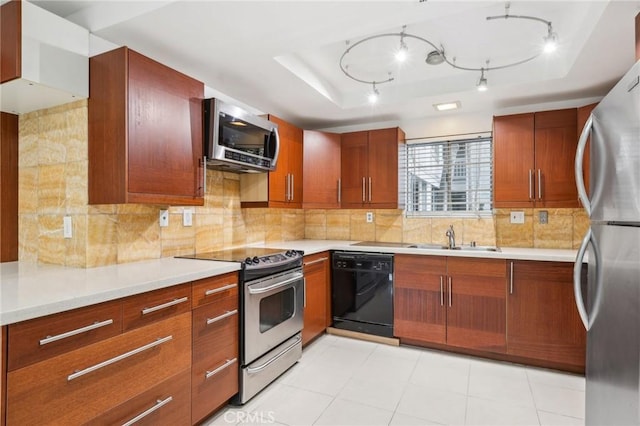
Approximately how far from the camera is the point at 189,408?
1.79 metres

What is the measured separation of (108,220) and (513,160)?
3.19m

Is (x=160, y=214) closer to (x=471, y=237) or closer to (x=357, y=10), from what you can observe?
(x=357, y=10)

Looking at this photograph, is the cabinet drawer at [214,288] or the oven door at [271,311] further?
the oven door at [271,311]

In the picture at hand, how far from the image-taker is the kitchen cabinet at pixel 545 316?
252cm

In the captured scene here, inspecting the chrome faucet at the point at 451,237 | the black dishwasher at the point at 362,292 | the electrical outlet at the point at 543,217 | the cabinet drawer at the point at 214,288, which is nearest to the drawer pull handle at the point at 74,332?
the cabinet drawer at the point at 214,288

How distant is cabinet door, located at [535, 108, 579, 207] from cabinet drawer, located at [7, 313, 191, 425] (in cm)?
296

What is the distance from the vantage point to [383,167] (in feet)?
11.6

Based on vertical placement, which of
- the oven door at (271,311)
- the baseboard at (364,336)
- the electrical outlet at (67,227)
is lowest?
the baseboard at (364,336)

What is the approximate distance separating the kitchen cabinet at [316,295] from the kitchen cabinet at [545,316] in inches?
62.1

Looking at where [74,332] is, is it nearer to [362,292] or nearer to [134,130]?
[134,130]

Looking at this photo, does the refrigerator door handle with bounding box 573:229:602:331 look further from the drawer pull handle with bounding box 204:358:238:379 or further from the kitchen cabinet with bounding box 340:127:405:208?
the kitchen cabinet with bounding box 340:127:405:208

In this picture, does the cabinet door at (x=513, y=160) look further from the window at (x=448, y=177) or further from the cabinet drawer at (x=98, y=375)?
the cabinet drawer at (x=98, y=375)

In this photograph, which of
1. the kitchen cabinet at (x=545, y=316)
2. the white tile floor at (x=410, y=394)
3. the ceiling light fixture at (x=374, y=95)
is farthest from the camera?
the ceiling light fixture at (x=374, y=95)

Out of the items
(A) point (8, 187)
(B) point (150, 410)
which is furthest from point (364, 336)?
(A) point (8, 187)
